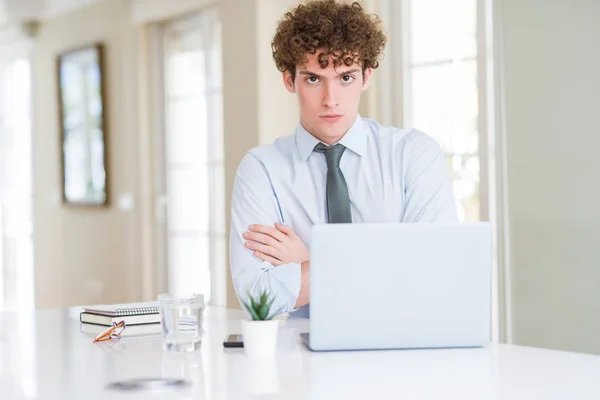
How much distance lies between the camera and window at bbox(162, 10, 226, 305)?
5.02 meters

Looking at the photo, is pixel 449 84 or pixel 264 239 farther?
pixel 449 84

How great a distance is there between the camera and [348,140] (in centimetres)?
241

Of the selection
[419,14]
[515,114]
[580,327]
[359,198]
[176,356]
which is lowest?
[580,327]

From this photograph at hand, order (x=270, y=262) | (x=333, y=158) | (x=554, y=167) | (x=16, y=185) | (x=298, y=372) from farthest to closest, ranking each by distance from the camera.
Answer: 1. (x=16, y=185)
2. (x=554, y=167)
3. (x=333, y=158)
4. (x=270, y=262)
5. (x=298, y=372)

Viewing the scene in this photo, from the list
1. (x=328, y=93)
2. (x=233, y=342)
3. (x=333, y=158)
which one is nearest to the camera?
(x=233, y=342)

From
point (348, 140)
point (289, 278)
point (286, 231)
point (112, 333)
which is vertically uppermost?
point (348, 140)

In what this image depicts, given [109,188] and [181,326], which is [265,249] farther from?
[109,188]

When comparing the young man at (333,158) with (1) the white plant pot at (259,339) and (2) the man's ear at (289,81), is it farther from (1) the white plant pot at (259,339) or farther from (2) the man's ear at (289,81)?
(1) the white plant pot at (259,339)

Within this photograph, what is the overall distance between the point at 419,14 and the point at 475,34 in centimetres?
36

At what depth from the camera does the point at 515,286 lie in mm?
3180

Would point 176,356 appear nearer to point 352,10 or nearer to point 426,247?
point 426,247

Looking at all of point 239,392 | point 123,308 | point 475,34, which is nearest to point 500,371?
point 239,392

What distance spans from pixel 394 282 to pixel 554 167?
1.62 meters

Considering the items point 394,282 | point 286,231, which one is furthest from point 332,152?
point 394,282
